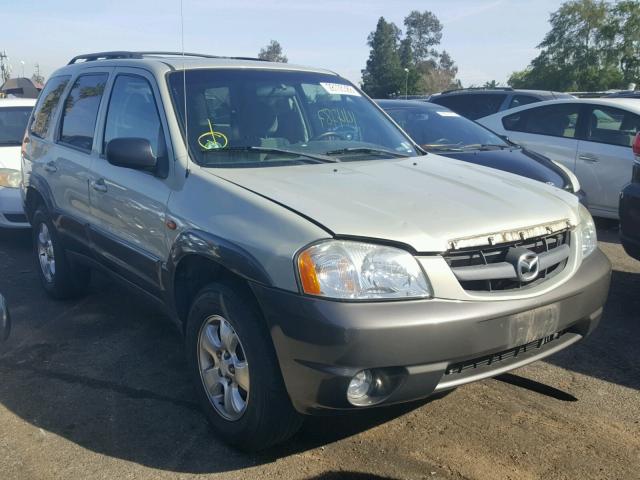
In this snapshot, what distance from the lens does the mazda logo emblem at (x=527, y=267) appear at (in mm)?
2891

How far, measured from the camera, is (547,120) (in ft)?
27.7

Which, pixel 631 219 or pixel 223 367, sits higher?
pixel 631 219

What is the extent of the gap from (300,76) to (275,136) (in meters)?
0.72

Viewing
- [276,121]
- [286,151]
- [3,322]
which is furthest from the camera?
[276,121]

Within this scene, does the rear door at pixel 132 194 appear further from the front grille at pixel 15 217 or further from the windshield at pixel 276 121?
the front grille at pixel 15 217

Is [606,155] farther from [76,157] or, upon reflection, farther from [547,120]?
[76,157]

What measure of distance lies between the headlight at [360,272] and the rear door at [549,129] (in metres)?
5.95

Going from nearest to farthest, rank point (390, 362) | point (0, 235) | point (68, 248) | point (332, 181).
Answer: point (390, 362) → point (332, 181) → point (68, 248) → point (0, 235)

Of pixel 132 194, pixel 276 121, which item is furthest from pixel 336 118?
pixel 132 194

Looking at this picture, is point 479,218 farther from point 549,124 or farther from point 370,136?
point 549,124

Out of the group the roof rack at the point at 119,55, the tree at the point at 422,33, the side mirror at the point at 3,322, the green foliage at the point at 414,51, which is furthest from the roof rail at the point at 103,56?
the tree at the point at 422,33

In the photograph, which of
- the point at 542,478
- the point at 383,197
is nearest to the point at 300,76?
the point at 383,197

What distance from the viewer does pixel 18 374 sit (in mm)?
4094

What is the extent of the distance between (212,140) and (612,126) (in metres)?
5.81
